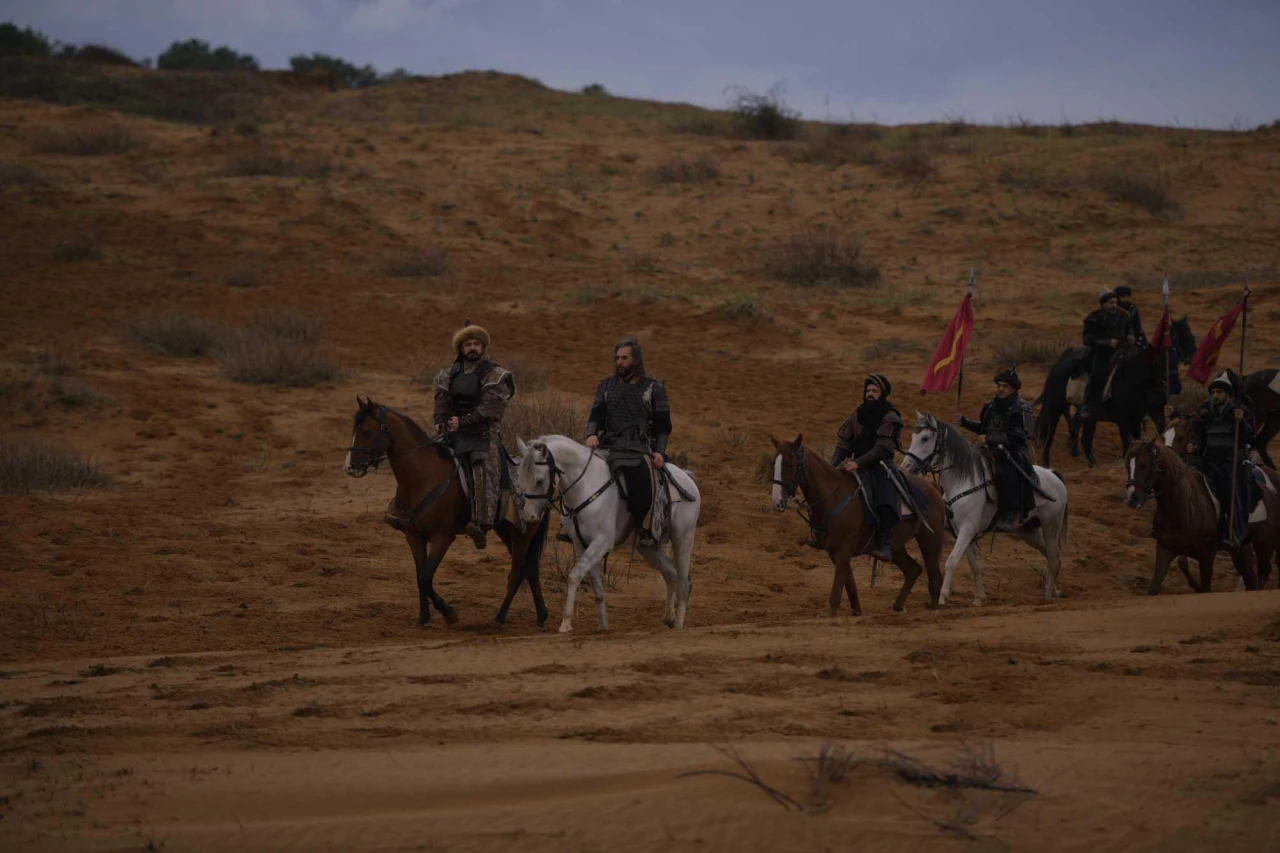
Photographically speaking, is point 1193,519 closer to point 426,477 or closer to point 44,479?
point 426,477

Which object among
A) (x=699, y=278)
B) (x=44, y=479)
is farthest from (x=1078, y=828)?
(x=699, y=278)

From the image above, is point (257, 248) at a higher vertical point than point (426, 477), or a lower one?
higher

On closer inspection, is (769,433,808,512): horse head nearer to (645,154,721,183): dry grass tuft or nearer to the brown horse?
the brown horse

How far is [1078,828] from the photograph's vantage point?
613 centimetres

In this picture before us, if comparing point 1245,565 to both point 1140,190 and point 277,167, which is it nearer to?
point 1140,190

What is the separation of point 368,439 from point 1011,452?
21.2 ft

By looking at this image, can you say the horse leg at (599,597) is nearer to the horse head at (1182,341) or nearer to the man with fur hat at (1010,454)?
the man with fur hat at (1010,454)

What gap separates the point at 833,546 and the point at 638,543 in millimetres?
1706

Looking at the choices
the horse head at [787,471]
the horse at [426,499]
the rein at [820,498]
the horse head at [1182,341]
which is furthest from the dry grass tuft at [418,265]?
the horse head at [787,471]

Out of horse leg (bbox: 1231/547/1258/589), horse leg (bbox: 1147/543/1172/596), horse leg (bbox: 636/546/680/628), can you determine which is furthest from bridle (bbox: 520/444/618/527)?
horse leg (bbox: 1231/547/1258/589)

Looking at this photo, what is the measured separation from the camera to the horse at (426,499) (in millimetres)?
11336

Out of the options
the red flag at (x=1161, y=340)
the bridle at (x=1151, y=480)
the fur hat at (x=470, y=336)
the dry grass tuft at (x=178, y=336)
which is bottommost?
the bridle at (x=1151, y=480)

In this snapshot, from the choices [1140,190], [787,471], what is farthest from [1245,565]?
[1140,190]

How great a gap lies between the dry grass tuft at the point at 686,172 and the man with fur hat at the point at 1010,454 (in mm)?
22623
